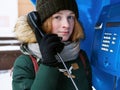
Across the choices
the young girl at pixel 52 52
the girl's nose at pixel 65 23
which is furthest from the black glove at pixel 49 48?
the girl's nose at pixel 65 23

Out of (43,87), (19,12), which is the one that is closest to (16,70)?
(43,87)

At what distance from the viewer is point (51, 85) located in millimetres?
771

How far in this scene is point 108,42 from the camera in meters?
0.87

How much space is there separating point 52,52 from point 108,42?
234 mm

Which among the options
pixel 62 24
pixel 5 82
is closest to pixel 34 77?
pixel 62 24

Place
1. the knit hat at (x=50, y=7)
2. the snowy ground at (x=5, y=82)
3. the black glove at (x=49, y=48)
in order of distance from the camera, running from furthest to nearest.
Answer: the snowy ground at (x=5, y=82)
the knit hat at (x=50, y=7)
the black glove at (x=49, y=48)

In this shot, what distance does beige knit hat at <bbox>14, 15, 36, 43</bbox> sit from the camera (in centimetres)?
83

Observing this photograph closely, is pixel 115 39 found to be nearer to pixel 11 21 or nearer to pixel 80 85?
pixel 80 85

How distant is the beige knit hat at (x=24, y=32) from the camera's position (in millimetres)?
833

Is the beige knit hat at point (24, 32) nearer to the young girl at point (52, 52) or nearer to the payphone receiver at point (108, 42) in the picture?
the young girl at point (52, 52)

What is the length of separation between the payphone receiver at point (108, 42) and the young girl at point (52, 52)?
71mm

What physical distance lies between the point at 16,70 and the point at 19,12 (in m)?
1.26

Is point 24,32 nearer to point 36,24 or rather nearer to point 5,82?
point 36,24

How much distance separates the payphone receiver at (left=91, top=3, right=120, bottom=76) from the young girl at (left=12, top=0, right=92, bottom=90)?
2.8 inches
